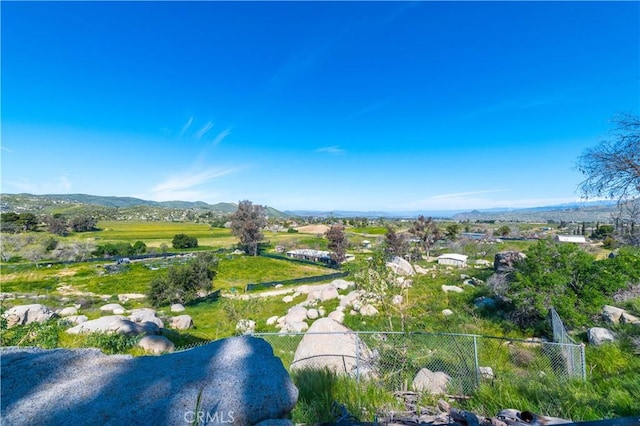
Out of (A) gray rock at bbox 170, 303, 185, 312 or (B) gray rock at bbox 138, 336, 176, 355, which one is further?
(A) gray rock at bbox 170, 303, 185, 312

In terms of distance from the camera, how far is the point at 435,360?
739cm

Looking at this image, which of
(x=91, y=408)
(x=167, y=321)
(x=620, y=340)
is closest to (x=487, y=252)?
(x=620, y=340)

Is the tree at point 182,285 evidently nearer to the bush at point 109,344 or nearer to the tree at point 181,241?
the bush at point 109,344

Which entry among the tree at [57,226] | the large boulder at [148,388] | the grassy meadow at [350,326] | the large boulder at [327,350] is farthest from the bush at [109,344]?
the tree at [57,226]

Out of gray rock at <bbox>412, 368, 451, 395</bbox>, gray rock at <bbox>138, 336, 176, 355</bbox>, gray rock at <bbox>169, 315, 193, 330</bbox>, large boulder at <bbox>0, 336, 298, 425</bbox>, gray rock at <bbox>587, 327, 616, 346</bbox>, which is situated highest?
large boulder at <bbox>0, 336, 298, 425</bbox>

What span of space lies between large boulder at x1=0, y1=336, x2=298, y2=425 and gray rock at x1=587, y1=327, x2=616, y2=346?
1052 centimetres

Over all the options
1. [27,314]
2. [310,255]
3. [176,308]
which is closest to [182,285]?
[176,308]

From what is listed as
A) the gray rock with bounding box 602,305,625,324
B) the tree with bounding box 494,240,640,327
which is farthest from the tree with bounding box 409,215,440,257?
the gray rock with bounding box 602,305,625,324

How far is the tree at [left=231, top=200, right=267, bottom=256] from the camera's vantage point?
62.2 metres

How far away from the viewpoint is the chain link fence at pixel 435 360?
5625 mm

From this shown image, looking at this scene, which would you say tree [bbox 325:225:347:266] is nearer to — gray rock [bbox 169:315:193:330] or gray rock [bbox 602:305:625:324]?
gray rock [bbox 169:315:193:330]

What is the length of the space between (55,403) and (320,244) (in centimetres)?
7167

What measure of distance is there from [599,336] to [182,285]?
107ft

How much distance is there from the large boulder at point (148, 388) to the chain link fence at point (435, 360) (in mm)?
2750
